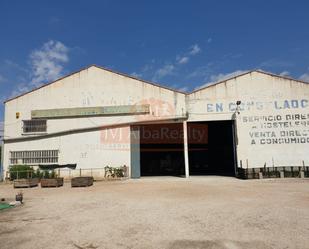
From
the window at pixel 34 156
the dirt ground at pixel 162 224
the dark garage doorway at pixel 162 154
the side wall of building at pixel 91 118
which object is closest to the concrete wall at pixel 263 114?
the side wall of building at pixel 91 118

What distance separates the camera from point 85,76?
937 inches

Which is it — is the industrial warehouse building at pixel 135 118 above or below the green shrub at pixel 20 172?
above

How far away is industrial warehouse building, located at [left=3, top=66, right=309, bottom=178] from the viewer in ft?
69.7

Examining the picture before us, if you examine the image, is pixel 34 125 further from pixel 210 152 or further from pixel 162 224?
pixel 162 224

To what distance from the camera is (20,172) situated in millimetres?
22375

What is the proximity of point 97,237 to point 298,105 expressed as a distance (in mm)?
19925

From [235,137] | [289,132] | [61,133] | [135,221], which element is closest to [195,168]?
[235,137]

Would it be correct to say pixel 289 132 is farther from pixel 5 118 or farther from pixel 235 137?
pixel 5 118

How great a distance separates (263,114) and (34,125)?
19.1 meters

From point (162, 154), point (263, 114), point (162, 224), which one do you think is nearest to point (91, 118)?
point (162, 154)

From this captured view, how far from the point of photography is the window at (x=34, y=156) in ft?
A: 76.0

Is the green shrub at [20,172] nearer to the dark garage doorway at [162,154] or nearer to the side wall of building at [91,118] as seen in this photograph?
the side wall of building at [91,118]

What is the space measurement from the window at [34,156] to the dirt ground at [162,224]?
12216 mm

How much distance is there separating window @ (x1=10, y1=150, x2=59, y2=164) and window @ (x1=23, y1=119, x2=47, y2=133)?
1.89 m
